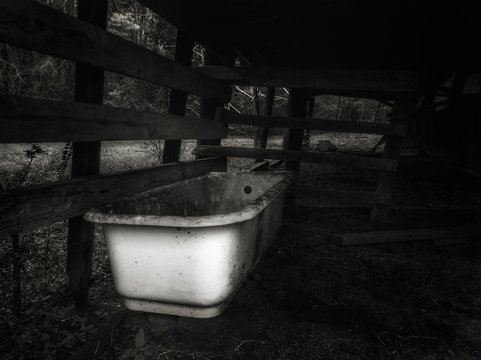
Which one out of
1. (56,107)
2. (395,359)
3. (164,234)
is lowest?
(395,359)

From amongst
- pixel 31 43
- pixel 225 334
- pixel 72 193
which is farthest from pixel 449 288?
pixel 31 43

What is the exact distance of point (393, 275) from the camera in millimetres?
2898

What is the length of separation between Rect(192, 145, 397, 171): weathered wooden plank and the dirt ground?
3.16ft

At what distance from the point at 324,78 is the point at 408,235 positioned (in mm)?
2066

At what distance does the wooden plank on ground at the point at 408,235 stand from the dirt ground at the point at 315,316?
0.24 feet

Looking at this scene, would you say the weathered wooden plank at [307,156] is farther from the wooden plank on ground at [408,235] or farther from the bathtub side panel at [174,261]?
the bathtub side panel at [174,261]

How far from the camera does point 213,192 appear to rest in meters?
3.08

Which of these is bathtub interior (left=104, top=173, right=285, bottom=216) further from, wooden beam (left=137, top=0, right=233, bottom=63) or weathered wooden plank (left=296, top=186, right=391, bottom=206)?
wooden beam (left=137, top=0, right=233, bottom=63)

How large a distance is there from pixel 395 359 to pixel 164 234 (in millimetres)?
1543

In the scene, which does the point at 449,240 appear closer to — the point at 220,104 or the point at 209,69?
the point at 220,104

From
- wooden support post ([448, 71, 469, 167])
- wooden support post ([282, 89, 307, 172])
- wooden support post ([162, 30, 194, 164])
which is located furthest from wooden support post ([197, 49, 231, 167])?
wooden support post ([448, 71, 469, 167])

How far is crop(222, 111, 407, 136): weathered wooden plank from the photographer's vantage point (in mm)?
3586

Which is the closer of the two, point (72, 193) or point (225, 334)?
point (72, 193)

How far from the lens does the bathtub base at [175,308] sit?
180 cm
